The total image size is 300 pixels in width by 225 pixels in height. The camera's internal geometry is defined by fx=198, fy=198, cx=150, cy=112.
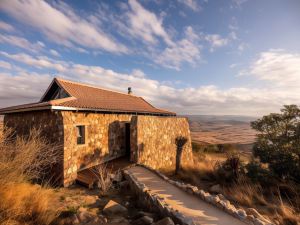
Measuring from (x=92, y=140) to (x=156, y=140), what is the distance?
4.48 metres

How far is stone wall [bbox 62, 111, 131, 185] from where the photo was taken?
357 inches

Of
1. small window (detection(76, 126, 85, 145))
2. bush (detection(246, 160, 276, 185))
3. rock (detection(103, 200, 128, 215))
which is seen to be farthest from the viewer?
small window (detection(76, 126, 85, 145))

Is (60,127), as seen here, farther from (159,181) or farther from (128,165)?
(159,181)

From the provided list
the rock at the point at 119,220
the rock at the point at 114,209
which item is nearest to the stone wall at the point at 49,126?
the rock at the point at 114,209

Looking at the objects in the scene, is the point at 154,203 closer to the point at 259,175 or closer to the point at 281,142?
the point at 259,175

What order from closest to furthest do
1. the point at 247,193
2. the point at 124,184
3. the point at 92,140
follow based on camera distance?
the point at 247,193
the point at 124,184
the point at 92,140

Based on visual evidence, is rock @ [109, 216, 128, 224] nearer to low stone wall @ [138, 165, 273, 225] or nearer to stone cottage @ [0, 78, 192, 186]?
low stone wall @ [138, 165, 273, 225]

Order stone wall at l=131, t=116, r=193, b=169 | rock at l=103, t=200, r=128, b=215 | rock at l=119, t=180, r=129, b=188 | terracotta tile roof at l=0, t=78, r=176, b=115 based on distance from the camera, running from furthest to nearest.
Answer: stone wall at l=131, t=116, r=193, b=169 → terracotta tile roof at l=0, t=78, r=176, b=115 → rock at l=119, t=180, r=129, b=188 → rock at l=103, t=200, r=128, b=215

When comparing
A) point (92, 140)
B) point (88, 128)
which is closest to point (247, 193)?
point (92, 140)

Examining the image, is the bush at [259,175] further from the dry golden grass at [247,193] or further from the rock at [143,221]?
the rock at [143,221]

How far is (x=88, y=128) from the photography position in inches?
415

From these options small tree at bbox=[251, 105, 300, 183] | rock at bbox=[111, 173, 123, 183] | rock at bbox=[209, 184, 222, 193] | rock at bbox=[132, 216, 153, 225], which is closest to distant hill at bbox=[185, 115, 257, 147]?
small tree at bbox=[251, 105, 300, 183]

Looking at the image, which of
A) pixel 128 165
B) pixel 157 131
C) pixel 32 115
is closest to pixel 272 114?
pixel 157 131

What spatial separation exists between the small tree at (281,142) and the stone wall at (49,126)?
10228mm
